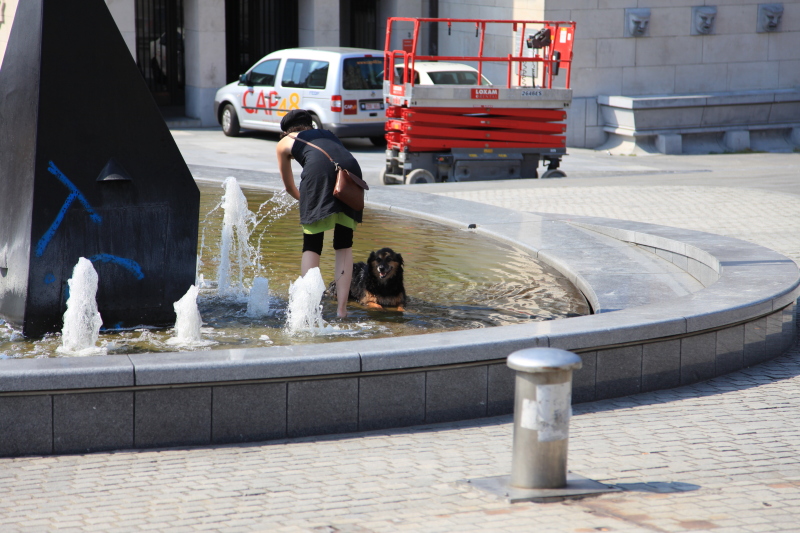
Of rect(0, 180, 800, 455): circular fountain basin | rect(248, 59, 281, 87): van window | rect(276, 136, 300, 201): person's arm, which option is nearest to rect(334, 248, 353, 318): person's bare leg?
rect(276, 136, 300, 201): person's arm

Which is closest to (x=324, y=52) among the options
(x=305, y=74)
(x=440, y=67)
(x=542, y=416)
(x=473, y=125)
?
(x=305, y=74)

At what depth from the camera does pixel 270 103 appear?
20.8 meters

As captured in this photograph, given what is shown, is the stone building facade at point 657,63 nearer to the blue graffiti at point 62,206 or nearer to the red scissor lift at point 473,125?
the red scissor lift at point 473,125

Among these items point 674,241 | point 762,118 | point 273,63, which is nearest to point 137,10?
point 273,63

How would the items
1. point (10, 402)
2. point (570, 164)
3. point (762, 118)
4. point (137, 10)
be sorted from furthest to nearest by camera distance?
point (137, 10), point (762, 118), point (570, 164), point (10, 402)

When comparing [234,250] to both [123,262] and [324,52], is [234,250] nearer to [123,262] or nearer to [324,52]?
[123,262]

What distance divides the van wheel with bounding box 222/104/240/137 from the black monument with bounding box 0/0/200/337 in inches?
610

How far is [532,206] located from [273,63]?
10.4m

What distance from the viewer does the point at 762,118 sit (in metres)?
22.9

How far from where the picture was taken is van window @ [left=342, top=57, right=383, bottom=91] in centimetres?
1961

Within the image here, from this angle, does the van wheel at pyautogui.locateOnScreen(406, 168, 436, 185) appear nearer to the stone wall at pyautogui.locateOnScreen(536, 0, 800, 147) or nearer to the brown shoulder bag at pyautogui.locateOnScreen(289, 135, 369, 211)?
the stone wall at pyautogui.locateOnScreen(536, 0, 800, 147)

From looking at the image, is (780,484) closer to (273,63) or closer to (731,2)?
(273,63)

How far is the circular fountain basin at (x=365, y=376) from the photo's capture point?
480cm

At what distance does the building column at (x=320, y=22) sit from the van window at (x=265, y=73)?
364cm
